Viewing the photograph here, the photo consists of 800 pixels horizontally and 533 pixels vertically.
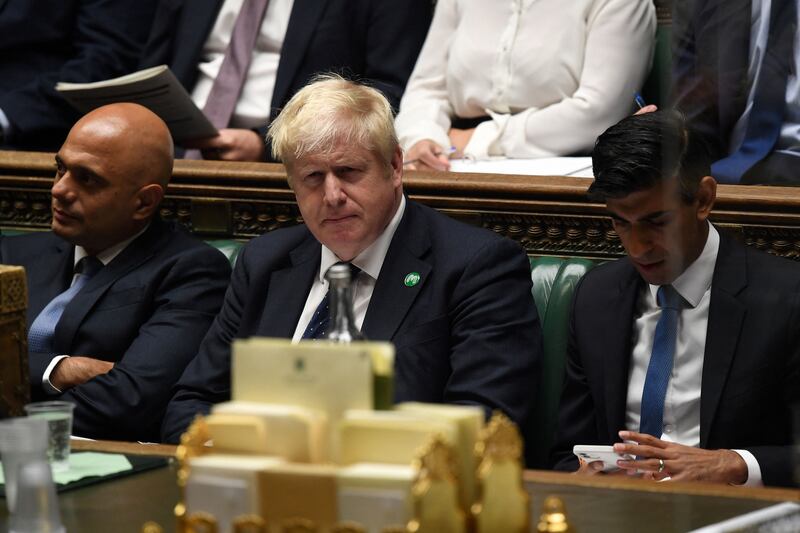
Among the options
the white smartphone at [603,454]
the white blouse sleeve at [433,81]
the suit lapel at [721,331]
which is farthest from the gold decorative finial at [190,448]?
the white blouse sleeve at [433,81]

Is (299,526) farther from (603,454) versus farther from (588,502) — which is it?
(603,454)

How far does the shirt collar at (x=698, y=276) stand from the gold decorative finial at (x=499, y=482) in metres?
1.24

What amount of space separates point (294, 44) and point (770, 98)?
2.50 m

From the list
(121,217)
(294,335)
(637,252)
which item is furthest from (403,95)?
(637,252)

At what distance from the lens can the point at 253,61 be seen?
4531 mm

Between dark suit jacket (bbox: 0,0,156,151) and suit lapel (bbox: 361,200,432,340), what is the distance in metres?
1.95

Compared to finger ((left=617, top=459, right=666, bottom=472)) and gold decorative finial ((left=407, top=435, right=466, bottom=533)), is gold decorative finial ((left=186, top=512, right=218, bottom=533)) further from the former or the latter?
finger ((left=617, top=459, right=666, bottom=472))

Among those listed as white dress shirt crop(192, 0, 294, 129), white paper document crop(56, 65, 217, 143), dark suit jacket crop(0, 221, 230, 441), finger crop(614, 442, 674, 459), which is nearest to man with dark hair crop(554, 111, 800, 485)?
finger crop(614, 442, 674, 459)

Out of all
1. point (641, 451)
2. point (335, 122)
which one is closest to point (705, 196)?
point (641, 451)

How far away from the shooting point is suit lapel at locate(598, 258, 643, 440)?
284cm

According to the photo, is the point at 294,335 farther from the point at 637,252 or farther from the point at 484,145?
the point at 484,145

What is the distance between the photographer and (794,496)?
187 centimetres

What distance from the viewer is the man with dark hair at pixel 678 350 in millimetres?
2623

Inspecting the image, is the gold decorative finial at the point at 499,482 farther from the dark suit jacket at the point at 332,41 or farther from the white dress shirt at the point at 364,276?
the dark suit jacket at the point at 332,41
